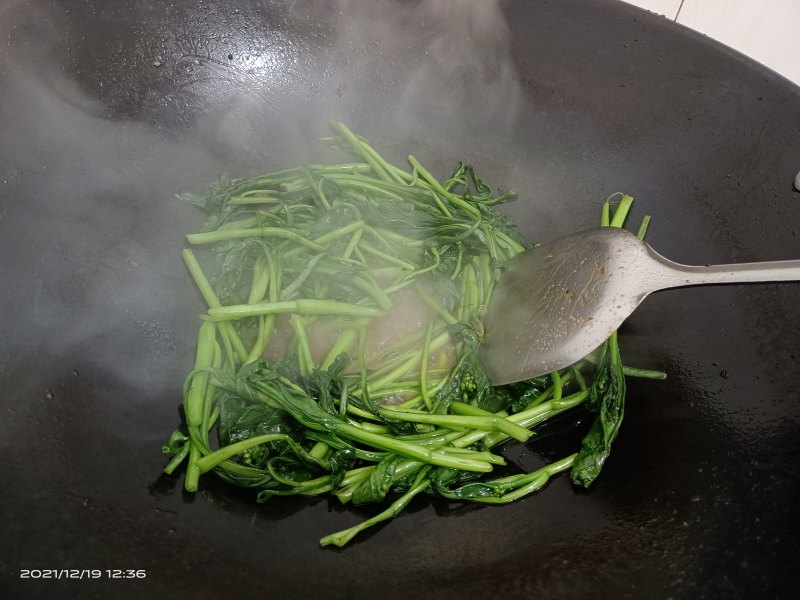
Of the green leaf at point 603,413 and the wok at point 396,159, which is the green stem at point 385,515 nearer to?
the wok at point 396,159

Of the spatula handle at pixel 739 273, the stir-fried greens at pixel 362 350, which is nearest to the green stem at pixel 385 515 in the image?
the stir-fried greens at pixel 362 350

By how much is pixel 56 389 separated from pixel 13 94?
107 centimetres

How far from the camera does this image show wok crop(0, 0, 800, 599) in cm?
168

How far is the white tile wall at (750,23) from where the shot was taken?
12.5 feet

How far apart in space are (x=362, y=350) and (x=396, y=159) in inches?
43.3

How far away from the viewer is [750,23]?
384cm

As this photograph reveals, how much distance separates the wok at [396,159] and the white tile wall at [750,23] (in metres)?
1.67

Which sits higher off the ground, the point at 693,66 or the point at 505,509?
the point at 693,66

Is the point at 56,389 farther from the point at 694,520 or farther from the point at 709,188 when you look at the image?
the point at 709,188

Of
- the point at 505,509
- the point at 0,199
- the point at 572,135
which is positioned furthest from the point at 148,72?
the point at 505,509

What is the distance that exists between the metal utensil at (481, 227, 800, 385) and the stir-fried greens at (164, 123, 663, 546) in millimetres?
144

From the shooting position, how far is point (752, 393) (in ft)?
6.48

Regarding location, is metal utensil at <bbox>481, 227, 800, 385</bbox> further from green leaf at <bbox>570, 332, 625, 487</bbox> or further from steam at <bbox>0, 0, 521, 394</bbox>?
steam at <bbox>0, 0, 521, 394</bbox>

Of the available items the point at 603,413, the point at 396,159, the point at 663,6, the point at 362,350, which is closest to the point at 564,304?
the point at 603,413
